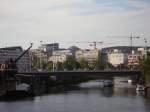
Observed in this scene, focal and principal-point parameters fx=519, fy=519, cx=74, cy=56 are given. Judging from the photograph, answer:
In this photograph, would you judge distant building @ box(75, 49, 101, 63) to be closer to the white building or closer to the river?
the white building

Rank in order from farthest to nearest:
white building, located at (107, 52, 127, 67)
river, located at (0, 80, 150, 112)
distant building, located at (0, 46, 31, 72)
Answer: white building, located at (107, 52, 127, 67) < distant building, located at (0, 46, 31, 72) < river, located at (0, 80, 150, 112)

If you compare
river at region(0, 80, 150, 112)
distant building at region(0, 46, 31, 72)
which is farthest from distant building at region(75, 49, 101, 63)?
river at region(0, 80, 150, 112)

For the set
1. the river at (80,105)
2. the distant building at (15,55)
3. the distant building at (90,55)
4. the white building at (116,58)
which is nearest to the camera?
the river at (80,105)

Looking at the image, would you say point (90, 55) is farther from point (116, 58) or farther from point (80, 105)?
point (80, 105)

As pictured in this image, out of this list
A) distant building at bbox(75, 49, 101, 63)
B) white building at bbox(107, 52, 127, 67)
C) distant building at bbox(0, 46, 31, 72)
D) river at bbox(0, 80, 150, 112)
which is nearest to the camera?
river at bbox(0, 80, 150, 112)

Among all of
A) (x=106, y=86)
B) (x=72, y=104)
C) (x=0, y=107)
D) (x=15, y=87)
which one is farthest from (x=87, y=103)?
(x=106, y=86)

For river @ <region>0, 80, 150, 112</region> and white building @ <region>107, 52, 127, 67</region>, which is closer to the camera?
river @ <region>0, 80, 150, 112</region>

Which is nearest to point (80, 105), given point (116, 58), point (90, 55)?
point (90, 55)

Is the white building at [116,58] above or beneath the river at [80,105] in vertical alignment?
above

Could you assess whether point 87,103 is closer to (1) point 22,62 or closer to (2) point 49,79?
(2) point 49,79

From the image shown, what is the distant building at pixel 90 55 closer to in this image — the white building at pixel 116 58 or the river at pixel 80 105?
the white building at pixel 116 58

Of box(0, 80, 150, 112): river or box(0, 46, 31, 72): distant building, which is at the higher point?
box(0, 46, 31, 72): distant building

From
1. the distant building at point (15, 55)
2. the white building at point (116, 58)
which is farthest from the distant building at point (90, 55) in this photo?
the distant building at point (15, 55)

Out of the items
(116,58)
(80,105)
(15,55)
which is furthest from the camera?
(116,58)
